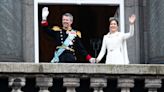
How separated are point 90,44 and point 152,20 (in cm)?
190

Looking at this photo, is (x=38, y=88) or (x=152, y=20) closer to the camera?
(x=38, y=88)

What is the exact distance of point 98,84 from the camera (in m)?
10.6

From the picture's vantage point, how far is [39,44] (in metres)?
14.8

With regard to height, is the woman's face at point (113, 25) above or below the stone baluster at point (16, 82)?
above

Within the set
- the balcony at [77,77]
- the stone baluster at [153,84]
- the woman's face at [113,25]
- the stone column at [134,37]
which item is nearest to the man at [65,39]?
the woman's face at [113,25]

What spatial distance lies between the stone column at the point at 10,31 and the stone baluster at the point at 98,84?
2845mm

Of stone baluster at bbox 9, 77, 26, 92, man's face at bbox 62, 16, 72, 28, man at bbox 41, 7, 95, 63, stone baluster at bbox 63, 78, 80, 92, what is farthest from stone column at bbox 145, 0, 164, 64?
stone baluster at bbox 9, 77, 26, 92

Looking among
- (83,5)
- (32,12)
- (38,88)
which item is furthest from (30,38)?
(38,88)

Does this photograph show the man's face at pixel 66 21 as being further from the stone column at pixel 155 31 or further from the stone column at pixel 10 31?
the stone column at pixel 155 31

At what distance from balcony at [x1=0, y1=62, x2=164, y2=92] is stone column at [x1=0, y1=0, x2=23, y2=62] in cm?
245

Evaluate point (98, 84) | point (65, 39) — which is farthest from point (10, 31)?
point (98, 84)

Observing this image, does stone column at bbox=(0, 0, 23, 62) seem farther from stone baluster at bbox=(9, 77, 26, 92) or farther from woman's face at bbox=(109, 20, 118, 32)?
stone baluster at bbox=(9, 77, 26, 92)

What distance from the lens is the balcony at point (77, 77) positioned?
34.2 ft

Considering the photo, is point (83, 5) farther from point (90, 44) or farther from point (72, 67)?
point (72, 67)
